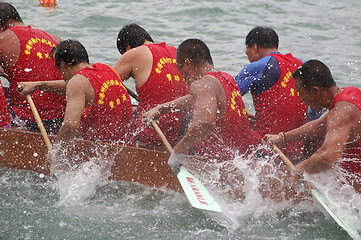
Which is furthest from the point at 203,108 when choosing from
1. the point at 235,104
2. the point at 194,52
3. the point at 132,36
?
the point at 132,36

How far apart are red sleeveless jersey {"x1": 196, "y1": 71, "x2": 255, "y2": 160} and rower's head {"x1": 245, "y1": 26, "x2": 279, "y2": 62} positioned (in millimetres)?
981

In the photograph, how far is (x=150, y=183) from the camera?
4.70 m

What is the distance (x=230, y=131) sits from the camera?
433 centimetres

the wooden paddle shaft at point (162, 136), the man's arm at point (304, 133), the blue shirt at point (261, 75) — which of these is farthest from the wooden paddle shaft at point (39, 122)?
the man's arm at point (304, 133)

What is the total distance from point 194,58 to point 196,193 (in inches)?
47.8

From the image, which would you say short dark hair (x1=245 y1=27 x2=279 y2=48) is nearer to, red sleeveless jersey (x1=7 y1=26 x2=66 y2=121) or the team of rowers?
the team of rowers

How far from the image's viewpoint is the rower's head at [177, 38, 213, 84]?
4.23m

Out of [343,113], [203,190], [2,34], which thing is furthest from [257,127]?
[2,34]

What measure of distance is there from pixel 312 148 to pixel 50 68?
308 cm

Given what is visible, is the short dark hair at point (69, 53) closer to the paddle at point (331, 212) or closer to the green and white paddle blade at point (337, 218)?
the paddle at point (331, 212)

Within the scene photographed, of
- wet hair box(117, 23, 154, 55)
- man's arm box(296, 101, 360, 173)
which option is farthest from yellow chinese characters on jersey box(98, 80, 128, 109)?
man's arm box(296, 101, 360, 173)

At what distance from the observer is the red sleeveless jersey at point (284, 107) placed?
15.5 feet

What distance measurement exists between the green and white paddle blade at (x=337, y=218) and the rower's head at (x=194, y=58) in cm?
147

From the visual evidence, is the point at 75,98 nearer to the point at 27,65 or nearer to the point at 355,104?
the point at 27,65
